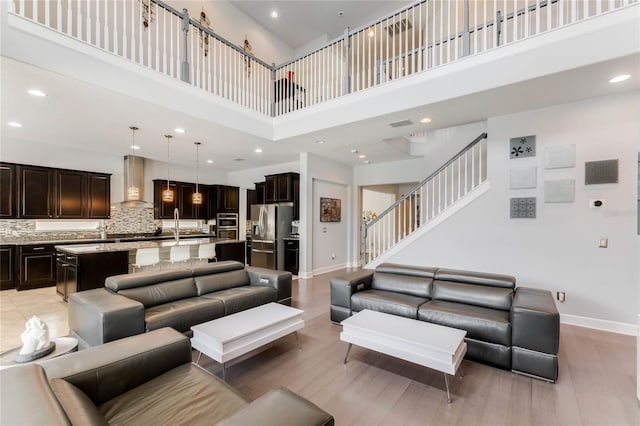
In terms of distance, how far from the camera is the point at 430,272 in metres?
3.61

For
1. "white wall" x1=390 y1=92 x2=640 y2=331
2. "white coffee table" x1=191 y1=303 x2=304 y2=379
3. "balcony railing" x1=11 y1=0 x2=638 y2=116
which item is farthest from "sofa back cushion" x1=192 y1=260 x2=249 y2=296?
"white wall" x1=390 y1=92 x2=640 y2=331

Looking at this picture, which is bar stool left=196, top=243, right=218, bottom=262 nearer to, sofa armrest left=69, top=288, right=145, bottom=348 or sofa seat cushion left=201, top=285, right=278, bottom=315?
sofa seat cushion left=201, top=285, right=278, bottom=315

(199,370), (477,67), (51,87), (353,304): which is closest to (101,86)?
(51,87)

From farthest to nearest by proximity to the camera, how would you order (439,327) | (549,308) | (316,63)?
(316,63), (439,327), (549,308)

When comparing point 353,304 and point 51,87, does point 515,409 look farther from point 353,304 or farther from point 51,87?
point 51,87

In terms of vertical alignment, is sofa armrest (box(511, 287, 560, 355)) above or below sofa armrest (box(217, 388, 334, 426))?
below

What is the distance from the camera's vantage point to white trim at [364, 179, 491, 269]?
173 inches

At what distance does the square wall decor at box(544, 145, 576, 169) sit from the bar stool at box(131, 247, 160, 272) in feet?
20.9

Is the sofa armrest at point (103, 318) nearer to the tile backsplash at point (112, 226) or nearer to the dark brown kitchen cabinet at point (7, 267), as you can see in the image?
the dark brown kitchen cabinet at point (7, 267)

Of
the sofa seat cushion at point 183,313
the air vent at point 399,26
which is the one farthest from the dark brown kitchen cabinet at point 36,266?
the air vent at point 399,26

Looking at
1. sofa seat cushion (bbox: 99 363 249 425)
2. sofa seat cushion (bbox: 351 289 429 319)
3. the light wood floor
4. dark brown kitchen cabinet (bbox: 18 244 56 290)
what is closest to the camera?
sofa seat cushion (bbox: 99 363 249 425)

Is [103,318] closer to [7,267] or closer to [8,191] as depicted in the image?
[7,267]

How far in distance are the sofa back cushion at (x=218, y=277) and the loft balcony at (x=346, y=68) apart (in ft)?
7.68

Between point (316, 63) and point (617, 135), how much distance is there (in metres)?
4.70
